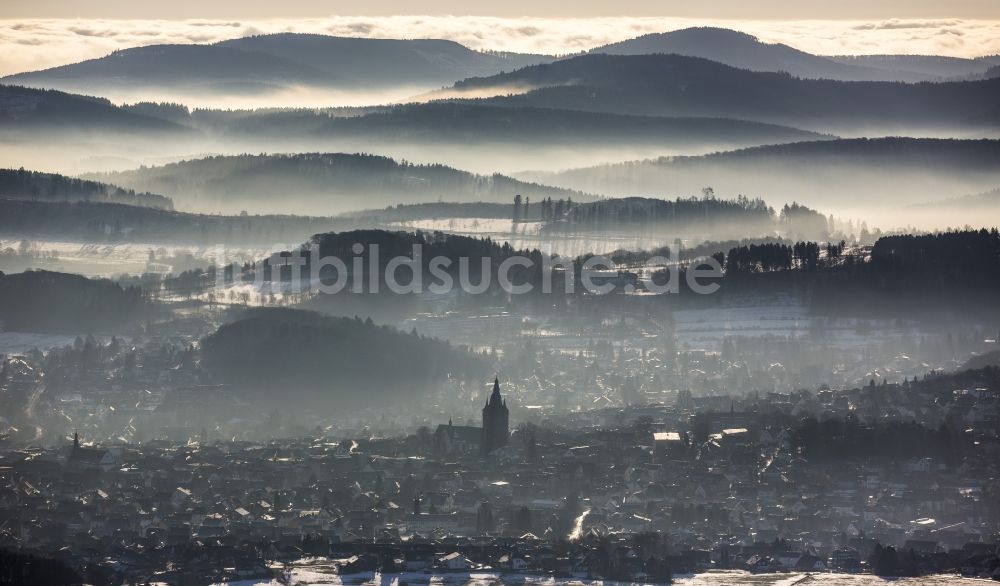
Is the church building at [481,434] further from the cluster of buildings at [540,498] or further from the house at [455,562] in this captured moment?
the house at [455,562]

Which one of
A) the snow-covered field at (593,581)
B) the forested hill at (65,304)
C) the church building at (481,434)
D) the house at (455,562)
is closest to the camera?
the snow-covered field at (593,581)

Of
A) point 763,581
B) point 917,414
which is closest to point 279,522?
point 763,581

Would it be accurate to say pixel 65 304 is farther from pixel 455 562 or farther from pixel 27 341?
pixel 455 562

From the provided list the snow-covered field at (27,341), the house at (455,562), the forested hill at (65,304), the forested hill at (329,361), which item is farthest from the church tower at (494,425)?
the forested hill at (65,304)

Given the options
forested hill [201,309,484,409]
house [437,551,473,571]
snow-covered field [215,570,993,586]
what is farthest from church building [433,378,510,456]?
snow-covered field [215,570,993,586]

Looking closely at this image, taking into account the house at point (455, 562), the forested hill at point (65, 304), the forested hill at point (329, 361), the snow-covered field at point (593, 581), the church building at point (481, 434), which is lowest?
the snow-covered field at point (593, 581)

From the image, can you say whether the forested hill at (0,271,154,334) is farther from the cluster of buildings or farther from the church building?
the church building
